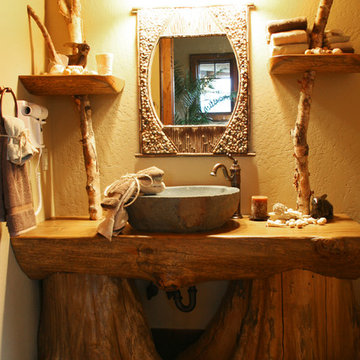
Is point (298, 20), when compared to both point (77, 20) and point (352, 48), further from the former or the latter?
point (77, 20)

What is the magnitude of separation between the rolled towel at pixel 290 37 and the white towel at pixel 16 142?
1.18m

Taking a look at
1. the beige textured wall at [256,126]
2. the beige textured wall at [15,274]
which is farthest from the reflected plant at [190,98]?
the beige textured wall at [15,274]

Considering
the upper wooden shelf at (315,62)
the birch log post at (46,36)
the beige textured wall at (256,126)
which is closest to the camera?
the upper wooden shelf at (315,62)

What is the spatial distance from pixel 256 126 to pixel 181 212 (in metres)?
0.72

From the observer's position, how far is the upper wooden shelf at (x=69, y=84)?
1.96m

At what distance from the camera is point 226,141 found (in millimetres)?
2193

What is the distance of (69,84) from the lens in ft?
6.57

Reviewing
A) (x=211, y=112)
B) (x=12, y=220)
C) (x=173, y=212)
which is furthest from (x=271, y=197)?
(x=12, y=220)

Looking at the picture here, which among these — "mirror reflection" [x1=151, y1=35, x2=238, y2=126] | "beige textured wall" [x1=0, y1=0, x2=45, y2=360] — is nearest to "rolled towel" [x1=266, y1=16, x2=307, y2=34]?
"mirror reflection" [x1=151, y1=35, x2=238, y2=126]

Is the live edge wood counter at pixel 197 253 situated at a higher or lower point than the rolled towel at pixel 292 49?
lower

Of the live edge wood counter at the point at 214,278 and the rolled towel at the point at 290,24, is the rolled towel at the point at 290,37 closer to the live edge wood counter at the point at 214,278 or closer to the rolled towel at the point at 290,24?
the rolled towel at the point at 290,24

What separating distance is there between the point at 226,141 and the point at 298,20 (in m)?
0.66

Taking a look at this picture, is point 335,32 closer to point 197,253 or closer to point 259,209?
point 259,209

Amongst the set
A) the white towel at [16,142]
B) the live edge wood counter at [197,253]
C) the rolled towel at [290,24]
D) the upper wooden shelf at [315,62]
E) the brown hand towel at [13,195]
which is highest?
the rolled towel at [290,24]
